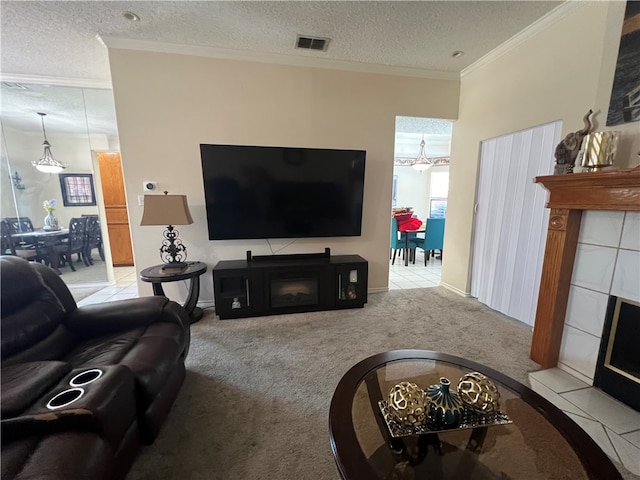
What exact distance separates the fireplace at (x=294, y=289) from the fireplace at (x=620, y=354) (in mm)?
2345

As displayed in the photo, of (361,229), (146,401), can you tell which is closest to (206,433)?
(146,401)

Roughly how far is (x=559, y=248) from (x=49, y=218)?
22.0 feet

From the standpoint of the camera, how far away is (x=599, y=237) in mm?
1896

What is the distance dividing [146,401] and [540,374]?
2.60 metres

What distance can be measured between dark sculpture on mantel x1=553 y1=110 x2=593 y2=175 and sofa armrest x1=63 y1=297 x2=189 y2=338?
119 inches

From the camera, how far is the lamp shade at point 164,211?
2479mm

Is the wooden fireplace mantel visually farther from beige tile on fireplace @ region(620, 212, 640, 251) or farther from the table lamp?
the table lamp

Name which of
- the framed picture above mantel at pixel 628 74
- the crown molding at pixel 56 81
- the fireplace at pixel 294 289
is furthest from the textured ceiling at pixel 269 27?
the fireplace at pixel 294 289

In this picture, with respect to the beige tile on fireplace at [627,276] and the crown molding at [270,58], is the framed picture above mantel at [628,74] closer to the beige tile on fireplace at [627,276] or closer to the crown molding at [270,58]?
the beige tile on fireplace at [627,276]

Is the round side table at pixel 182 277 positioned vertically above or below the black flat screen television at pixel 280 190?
below

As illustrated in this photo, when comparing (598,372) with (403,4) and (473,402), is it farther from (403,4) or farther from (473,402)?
(403,4)

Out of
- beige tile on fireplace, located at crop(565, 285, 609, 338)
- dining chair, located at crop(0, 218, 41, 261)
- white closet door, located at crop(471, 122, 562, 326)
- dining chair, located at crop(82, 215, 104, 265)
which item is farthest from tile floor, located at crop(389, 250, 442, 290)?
dining chair, located at crop(0, 218, 41, 261)

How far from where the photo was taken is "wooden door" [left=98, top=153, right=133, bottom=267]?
5.11m

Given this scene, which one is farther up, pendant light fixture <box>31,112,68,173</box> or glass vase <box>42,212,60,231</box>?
pendant light fixture <box>31,112,68,173</box>
